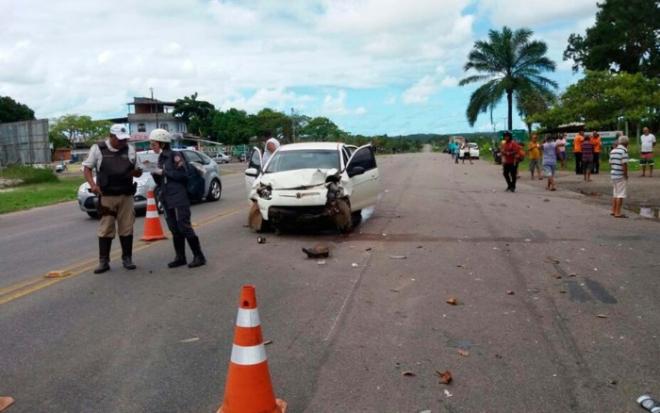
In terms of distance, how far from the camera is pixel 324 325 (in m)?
5.52

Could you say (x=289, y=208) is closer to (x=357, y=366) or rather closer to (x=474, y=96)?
(x=357, y=366)

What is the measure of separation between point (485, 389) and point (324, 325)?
1779 mm

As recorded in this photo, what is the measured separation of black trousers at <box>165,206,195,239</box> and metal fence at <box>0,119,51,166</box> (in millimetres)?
24163

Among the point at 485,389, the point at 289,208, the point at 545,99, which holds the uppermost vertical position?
the point at 545,99

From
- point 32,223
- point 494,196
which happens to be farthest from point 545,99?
point 32,223

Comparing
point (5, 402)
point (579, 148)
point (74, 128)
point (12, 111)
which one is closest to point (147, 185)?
point (5, 402)

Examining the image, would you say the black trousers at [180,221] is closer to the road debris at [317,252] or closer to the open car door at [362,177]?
the road debris at [317,252]

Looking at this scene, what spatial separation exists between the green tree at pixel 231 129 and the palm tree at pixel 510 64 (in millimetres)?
46225

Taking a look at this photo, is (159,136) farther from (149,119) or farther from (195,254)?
(149,119)

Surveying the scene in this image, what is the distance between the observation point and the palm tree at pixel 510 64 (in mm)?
53844

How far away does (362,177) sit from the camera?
11.9 metres

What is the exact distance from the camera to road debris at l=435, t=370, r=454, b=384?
4256 mm

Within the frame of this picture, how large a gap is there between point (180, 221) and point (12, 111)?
101 meters

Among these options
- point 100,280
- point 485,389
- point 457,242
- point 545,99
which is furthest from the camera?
point 545,99
